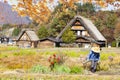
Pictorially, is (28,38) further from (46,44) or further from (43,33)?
(46,44)

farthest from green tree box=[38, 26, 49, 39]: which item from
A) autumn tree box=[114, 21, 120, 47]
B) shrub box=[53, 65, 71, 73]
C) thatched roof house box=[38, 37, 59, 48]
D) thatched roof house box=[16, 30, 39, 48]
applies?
shrub box=[53, 65, 71, 73]

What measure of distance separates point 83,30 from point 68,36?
653 cm

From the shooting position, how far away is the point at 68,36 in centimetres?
5428

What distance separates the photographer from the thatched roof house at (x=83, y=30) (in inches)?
2271

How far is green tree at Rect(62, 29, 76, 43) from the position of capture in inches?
2145

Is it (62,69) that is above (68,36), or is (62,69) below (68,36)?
above

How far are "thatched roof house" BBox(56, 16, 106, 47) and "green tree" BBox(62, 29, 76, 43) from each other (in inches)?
47.7

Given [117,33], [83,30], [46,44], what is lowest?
[46,44]

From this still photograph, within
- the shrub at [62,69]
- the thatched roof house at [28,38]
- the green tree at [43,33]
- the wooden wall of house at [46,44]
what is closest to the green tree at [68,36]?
the wooden wall of house at [46,44]

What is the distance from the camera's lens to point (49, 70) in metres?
15.0

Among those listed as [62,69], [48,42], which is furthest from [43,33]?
[62,69]

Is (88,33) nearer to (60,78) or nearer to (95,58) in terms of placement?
(95,58)

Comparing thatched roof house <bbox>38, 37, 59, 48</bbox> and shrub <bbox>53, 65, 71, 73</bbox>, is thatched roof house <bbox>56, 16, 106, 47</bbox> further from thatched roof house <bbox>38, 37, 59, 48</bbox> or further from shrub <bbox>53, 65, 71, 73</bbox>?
shrub <bbox>53, 65, 71, 73</bbox>

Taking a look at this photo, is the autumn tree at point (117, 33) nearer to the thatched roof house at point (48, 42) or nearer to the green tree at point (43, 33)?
the green tree at point (43, 33)
